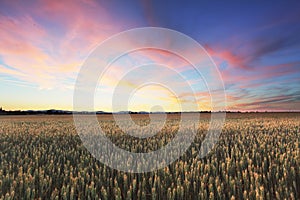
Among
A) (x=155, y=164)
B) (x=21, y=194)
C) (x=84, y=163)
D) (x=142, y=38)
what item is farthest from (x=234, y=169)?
(x=142, y=38)

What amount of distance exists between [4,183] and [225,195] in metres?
3.20

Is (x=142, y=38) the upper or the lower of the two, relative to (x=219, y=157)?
upper

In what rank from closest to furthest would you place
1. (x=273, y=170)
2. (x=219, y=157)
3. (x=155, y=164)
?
(x=273, y=170)
(x=155, y=164)
(x=219, y=157)

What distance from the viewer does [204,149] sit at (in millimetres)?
6863

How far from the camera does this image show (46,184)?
3.93 metres

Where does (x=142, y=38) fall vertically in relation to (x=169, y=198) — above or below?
above

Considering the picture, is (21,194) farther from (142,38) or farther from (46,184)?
(142,38)

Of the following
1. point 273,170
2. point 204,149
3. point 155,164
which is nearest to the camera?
point 273,170

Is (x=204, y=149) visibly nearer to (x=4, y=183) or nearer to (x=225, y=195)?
(x=225, y=195)

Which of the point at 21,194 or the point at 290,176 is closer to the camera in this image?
the point at 21,194

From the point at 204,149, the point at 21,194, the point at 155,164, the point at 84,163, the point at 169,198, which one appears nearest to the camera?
the point at 169,198

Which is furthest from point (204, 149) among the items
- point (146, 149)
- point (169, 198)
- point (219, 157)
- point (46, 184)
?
point (46, 184)

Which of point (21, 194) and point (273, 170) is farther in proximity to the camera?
point (273, 170)

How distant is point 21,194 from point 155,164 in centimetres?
228
